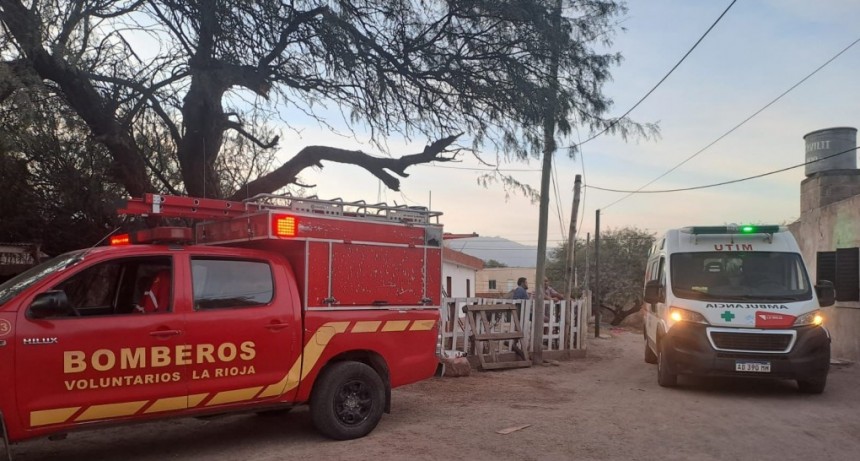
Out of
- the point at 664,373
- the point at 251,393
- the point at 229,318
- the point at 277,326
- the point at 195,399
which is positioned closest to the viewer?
the point at 195,399

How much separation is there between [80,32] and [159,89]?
134 centimetres

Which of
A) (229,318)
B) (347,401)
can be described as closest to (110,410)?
(229,318)

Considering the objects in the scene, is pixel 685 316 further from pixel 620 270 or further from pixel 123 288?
pixel 620 270

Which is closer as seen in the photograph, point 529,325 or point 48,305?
point 48,305

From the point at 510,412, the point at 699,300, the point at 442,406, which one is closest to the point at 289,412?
the point at 442,406

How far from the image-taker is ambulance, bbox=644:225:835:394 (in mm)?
8711

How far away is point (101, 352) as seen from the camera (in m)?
5.01

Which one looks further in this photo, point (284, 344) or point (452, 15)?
point (452, 15)

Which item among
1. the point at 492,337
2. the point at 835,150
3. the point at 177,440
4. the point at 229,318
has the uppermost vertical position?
the point at 835,150

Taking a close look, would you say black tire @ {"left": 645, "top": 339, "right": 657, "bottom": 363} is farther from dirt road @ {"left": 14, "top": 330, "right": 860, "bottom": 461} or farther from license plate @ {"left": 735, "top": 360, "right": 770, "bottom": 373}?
license plate @ {"left": 735, "top": 360, "right": 770, "bottom": 373}

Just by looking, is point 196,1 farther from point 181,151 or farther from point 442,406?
point 442,406

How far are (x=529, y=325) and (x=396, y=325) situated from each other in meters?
6.22

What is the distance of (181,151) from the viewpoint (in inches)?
422

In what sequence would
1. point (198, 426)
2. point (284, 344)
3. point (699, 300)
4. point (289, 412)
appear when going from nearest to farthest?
point (284, 344), point (198, 426), point (289, 412), point (699, 300)
